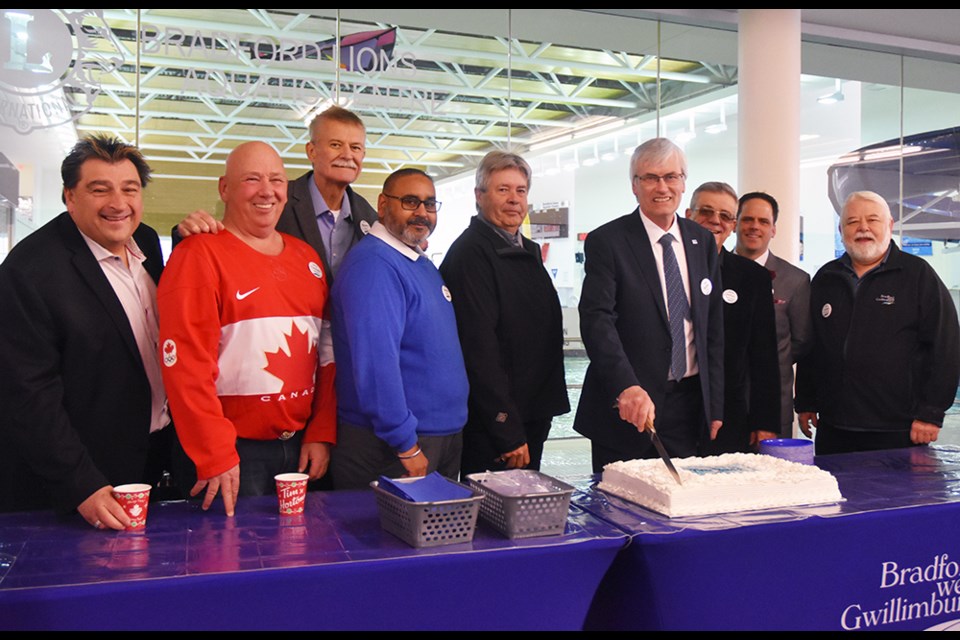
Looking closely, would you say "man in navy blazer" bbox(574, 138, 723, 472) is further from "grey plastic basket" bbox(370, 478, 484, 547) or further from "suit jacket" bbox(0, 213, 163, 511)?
"suit jacket" bbox(0, 213, 163, 511)

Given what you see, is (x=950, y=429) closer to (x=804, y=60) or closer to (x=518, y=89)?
(x=804, y=60)

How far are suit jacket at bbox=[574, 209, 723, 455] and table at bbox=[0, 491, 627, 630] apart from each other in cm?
96

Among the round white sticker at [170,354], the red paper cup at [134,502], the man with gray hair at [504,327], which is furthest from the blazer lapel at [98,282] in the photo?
the man with gray hair at [504,327]

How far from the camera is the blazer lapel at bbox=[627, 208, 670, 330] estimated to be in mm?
2934

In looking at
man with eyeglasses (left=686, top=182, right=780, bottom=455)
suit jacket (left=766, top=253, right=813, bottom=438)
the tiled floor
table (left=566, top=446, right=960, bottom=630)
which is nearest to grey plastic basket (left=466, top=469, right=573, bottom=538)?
table (left=566, top=446, right=960, bottom=630)

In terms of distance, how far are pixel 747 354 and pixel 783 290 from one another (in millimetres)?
602

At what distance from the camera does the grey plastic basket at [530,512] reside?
→ 1.87 m

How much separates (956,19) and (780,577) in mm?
6875

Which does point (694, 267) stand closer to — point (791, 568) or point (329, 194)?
point (791, 568)

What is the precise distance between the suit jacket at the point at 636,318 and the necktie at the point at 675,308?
1.2 inches

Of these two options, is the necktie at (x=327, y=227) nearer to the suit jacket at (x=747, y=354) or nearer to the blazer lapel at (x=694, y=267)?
the blazer lapel at (x=694, y=267)

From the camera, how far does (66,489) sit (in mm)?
2031

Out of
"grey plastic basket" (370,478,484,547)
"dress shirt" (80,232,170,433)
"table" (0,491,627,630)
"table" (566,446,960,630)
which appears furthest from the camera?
"dress shirt" (80,232,170,433)

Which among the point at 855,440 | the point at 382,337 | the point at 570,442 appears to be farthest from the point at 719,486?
the point at 570,442
